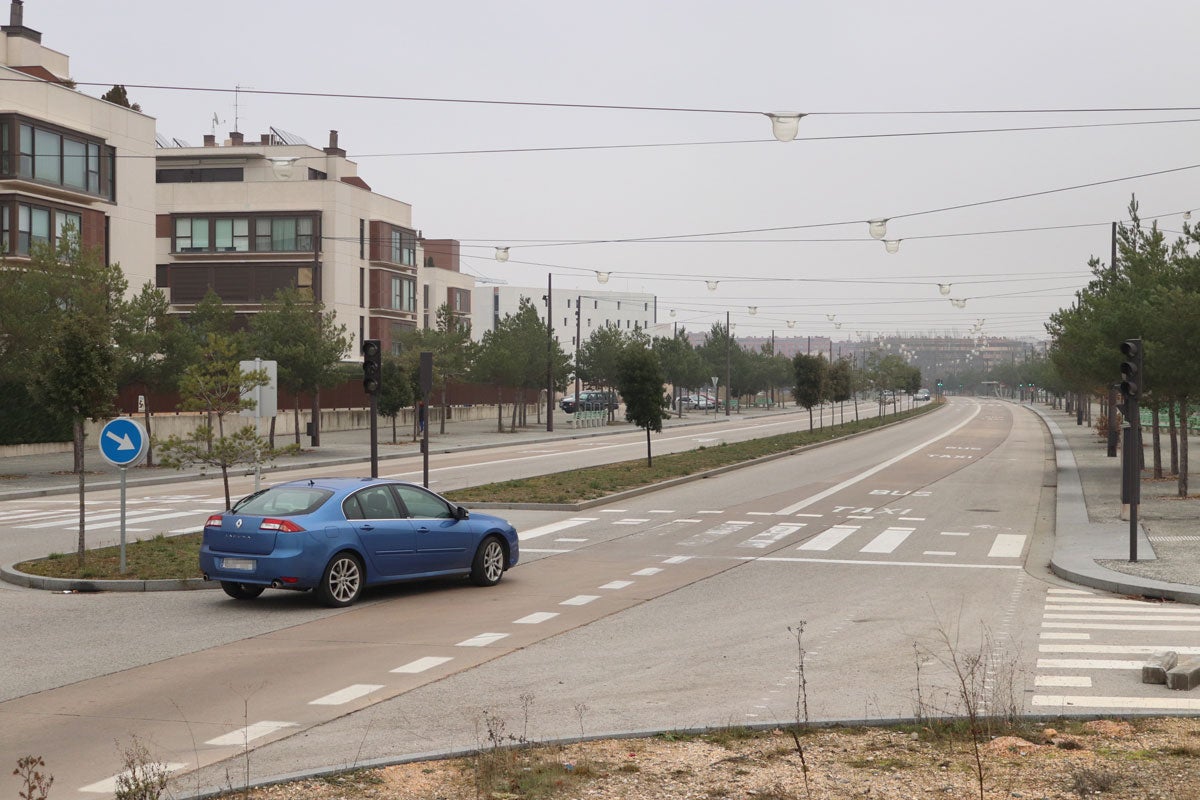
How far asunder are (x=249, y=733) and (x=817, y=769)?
3.71 m

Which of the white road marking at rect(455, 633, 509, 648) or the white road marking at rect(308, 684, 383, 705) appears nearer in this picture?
the white road marking at rect(308, 684, 383, 705)

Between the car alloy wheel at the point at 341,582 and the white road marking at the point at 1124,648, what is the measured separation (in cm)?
735

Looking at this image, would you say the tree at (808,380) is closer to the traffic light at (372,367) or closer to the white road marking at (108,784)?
the traffic light at (372,367)

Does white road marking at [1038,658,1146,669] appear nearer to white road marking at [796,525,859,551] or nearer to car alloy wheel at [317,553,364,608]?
car alloy wheel at [317,553,364,608]

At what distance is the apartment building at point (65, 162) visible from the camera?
44750 mm

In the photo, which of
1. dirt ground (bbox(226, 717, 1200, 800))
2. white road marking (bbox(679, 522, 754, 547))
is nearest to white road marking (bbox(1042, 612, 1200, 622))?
dirt ground (bbox(226, 717, 1200, 800))

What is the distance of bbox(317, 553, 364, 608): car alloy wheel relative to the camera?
Result: 13.9m

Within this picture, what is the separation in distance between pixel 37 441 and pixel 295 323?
30.6 ft

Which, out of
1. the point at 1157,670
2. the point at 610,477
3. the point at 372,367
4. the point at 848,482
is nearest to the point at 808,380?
the point at 848,482

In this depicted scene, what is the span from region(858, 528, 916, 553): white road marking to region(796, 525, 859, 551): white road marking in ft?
1.78

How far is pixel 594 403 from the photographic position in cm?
9038

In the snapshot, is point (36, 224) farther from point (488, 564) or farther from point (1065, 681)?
point (1065, 681)

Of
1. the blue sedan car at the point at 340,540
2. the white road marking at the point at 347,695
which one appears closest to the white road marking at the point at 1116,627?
the blue sedan car at the point at 340,540

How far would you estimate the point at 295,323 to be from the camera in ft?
147
